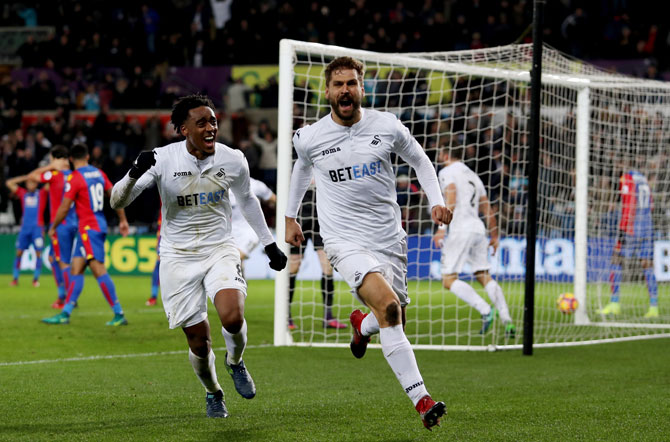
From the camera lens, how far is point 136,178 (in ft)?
19.8

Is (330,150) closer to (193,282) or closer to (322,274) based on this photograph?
(193,282)

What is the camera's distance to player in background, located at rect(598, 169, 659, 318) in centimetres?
1395

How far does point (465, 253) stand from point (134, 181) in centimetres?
668

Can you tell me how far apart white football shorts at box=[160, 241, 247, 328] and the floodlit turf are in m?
0.67

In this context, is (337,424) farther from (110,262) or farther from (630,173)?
(110,262)

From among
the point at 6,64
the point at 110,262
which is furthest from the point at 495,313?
the point at 6,64

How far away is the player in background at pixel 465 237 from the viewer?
11.8m

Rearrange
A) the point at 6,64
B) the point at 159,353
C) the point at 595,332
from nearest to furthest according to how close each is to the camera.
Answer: the point at 159,353 < the point at 595,332 < the point at 6,64

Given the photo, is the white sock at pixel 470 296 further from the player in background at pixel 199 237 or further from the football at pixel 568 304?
the player in background at pixel 199 237

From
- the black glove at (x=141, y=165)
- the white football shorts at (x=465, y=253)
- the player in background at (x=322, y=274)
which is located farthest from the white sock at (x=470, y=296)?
the black glove at (x=141, y=165)

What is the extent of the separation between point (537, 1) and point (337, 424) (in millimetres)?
5761

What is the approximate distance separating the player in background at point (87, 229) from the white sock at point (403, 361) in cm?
716

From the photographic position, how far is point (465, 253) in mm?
12078

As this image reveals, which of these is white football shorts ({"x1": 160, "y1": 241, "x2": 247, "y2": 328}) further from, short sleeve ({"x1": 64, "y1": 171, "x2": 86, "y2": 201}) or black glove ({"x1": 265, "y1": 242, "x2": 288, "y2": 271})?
short sleeve ({"x1": 64, "y1": 171, "x2": 86, "y2": 201})
